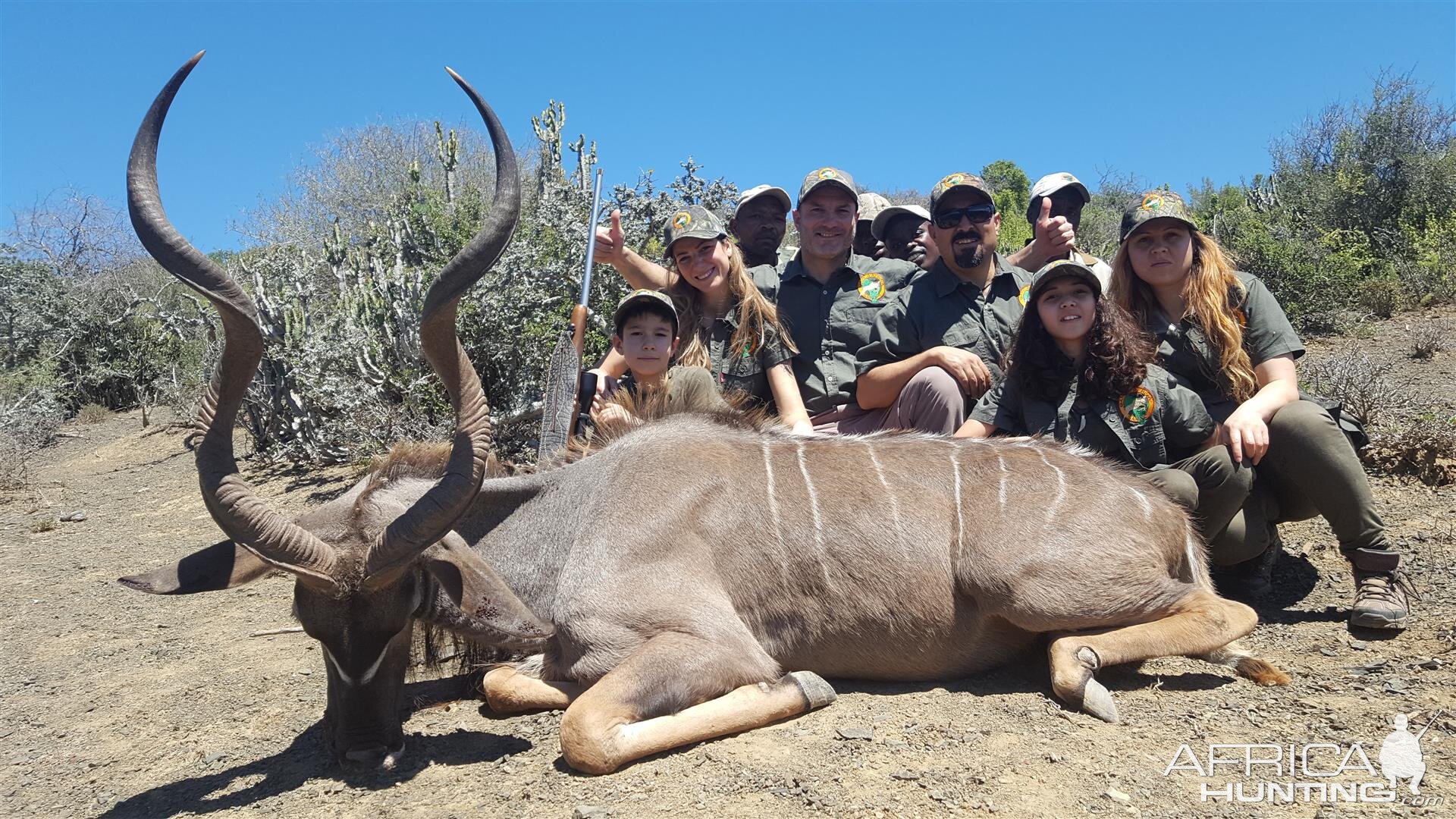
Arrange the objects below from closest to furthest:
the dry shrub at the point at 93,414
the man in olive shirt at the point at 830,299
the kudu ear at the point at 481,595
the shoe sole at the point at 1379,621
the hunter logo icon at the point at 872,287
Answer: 1. the kudu ear at the point at 481,595
2. the shoe sole at the point at 1379,621
3. the man in olive shirt at the point at 830,299
4. the hunter logo icon at the point at 872,287
5. the dry shrub at the point at 93,414

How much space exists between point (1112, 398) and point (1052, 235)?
171 centimetres

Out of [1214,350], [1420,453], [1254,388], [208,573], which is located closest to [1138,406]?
[1214,350]

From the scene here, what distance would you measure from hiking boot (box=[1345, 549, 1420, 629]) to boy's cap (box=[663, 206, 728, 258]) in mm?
3607

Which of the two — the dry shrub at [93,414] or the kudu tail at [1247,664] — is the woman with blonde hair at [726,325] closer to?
the kudu tail at [1247,664]

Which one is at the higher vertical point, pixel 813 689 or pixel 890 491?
pixel 890 491

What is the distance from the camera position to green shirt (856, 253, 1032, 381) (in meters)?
5.64

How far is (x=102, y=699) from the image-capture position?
14.5 ft

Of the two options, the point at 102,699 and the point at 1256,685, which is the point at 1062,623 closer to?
the point at 1256,685

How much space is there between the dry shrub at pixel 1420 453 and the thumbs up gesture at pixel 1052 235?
2.39m

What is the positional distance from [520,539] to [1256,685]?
2.99 m

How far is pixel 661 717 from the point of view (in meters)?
3.47

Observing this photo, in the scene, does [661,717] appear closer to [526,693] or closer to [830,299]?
[526,693]

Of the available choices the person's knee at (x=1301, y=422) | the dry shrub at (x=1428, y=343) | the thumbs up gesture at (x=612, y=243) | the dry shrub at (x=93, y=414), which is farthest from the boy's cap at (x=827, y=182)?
the dry shrub at (x=93, y=414)

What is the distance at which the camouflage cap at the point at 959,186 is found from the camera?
18.9 feet
